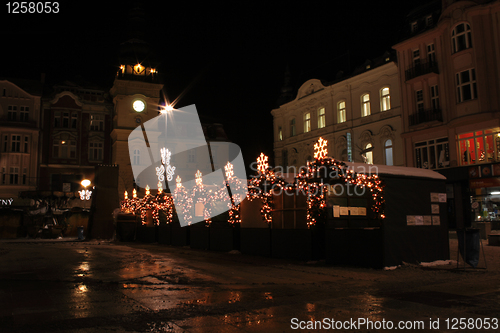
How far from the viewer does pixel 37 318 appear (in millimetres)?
6102

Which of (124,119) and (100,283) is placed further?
(124,119)

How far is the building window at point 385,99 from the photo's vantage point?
32.1 meters

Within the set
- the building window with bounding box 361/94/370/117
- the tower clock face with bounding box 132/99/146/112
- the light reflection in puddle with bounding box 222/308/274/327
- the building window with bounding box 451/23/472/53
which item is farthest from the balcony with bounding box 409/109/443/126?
the tower clock face with bounding box 132/99/146/112

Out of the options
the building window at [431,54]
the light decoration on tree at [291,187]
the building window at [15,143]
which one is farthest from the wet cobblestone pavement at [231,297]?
the building window at [15,143]

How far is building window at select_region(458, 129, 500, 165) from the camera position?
2459 cm

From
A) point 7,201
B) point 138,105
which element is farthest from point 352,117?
point 7,201

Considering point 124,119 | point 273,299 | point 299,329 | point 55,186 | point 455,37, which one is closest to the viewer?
point 299,329

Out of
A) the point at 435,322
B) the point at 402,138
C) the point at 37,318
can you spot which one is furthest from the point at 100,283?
the point at 402,138

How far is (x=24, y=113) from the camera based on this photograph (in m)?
48.0

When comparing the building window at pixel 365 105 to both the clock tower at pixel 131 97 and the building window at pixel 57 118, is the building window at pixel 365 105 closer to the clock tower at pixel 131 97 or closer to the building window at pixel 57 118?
the clock tower at pixel 131 97

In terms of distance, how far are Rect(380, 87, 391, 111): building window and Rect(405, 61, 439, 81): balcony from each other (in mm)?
2686

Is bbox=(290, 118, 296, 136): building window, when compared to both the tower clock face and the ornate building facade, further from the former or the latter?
the tower clock face

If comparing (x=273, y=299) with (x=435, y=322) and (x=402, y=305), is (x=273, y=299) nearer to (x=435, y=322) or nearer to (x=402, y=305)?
(x=402, y=305)

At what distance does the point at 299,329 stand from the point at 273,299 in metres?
2.05
